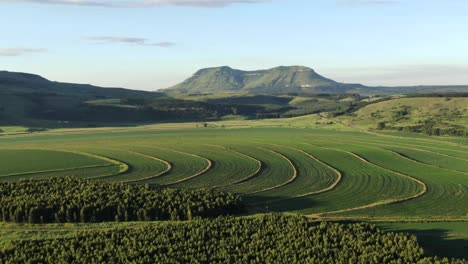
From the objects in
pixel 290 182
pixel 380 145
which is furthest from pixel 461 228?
pixel 380 145

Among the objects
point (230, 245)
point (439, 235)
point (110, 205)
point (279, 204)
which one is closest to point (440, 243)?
point (439, 235)

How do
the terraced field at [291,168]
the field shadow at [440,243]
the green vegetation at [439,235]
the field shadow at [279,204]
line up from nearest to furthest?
the field shadow at [440,243] < the green vegetation at [439,235] < the field shadow at [279,204] < the terraced field at [291,168]

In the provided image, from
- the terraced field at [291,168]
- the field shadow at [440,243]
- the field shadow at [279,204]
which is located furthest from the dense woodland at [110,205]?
the field shadow at [440,243]

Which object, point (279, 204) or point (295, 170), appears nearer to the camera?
point (279, 204)

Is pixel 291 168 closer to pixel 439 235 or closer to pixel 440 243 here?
pixel 439 235

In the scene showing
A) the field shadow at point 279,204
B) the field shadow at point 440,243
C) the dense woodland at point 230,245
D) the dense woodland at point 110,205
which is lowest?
the field shadow at point 440,243

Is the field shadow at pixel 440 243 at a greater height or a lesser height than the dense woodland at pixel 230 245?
lesser

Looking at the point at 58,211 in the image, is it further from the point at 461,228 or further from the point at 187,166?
the point at 461,228

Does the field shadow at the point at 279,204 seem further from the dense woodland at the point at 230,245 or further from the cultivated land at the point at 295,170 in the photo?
the dense woodland at the point at 230,245
